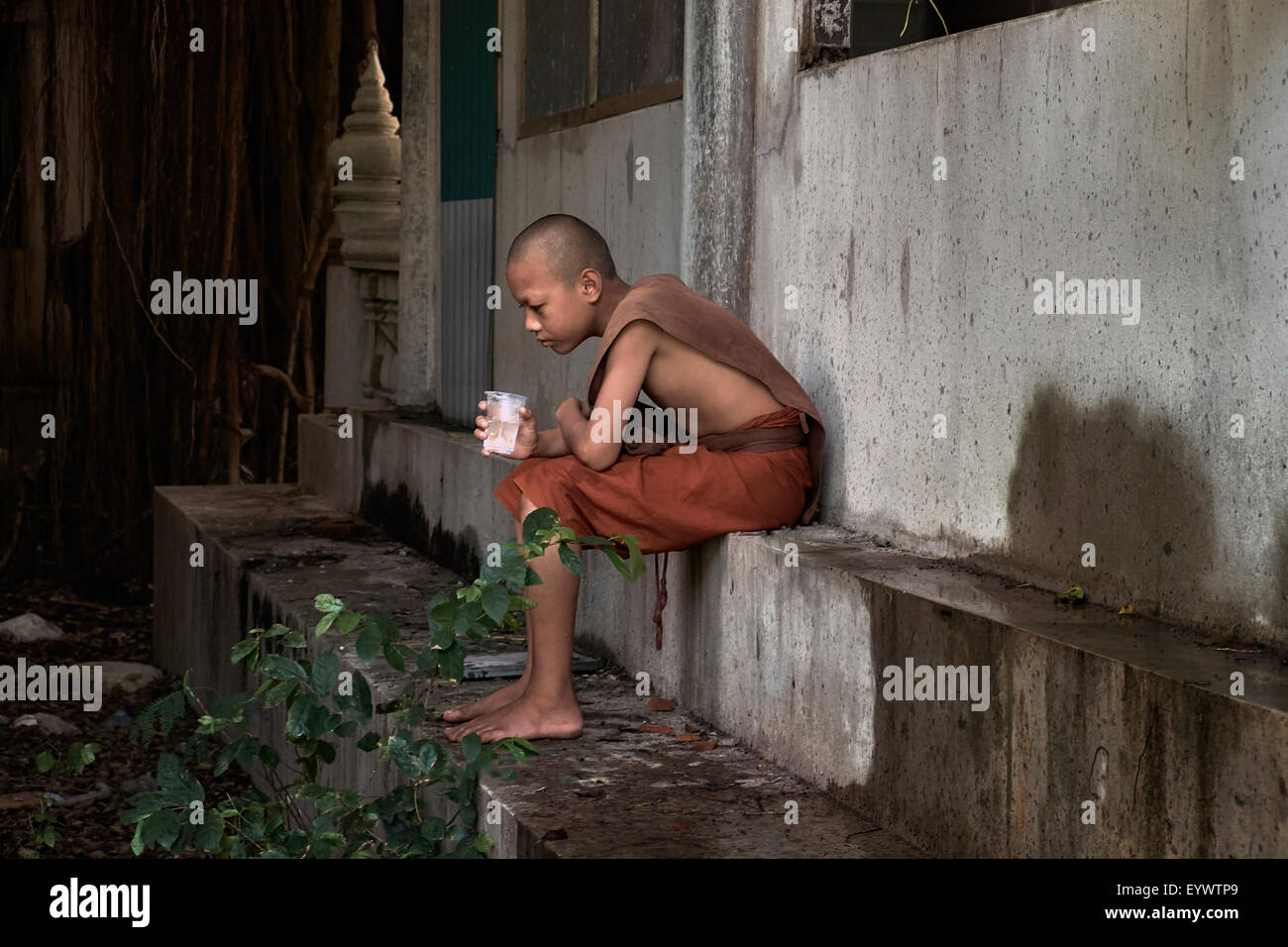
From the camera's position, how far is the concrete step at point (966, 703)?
2365mm

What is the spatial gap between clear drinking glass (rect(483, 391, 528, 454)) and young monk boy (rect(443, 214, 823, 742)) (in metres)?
0.03

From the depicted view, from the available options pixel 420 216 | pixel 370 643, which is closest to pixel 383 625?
pixel 370 643

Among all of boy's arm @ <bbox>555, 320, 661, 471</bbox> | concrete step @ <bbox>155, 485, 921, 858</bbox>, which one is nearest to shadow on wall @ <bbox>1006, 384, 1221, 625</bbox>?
concrete step @ <bbox>155, 485, 921, 858</bbox>

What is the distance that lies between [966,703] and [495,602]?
2.99ft

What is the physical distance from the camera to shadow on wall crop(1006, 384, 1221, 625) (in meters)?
2.80

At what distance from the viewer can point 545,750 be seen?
3.74 m

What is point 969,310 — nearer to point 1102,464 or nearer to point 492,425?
point 1102,464

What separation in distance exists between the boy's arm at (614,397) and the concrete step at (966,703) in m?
0.41

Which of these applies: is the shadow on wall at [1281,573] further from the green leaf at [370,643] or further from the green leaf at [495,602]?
the green leaf at [370,643]

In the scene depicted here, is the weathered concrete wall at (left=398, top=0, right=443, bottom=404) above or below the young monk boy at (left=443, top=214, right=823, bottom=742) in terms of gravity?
above

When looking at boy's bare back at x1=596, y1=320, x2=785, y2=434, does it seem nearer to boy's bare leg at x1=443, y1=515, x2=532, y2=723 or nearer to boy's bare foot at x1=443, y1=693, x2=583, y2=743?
boy's bare leg at x1=443, y1=515, x2=532, y2=723

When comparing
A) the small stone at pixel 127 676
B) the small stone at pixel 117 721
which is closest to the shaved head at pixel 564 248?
the small stone at pixel 117 721

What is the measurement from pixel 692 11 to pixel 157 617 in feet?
15.9

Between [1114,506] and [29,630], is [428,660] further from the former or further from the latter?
[29,630]
